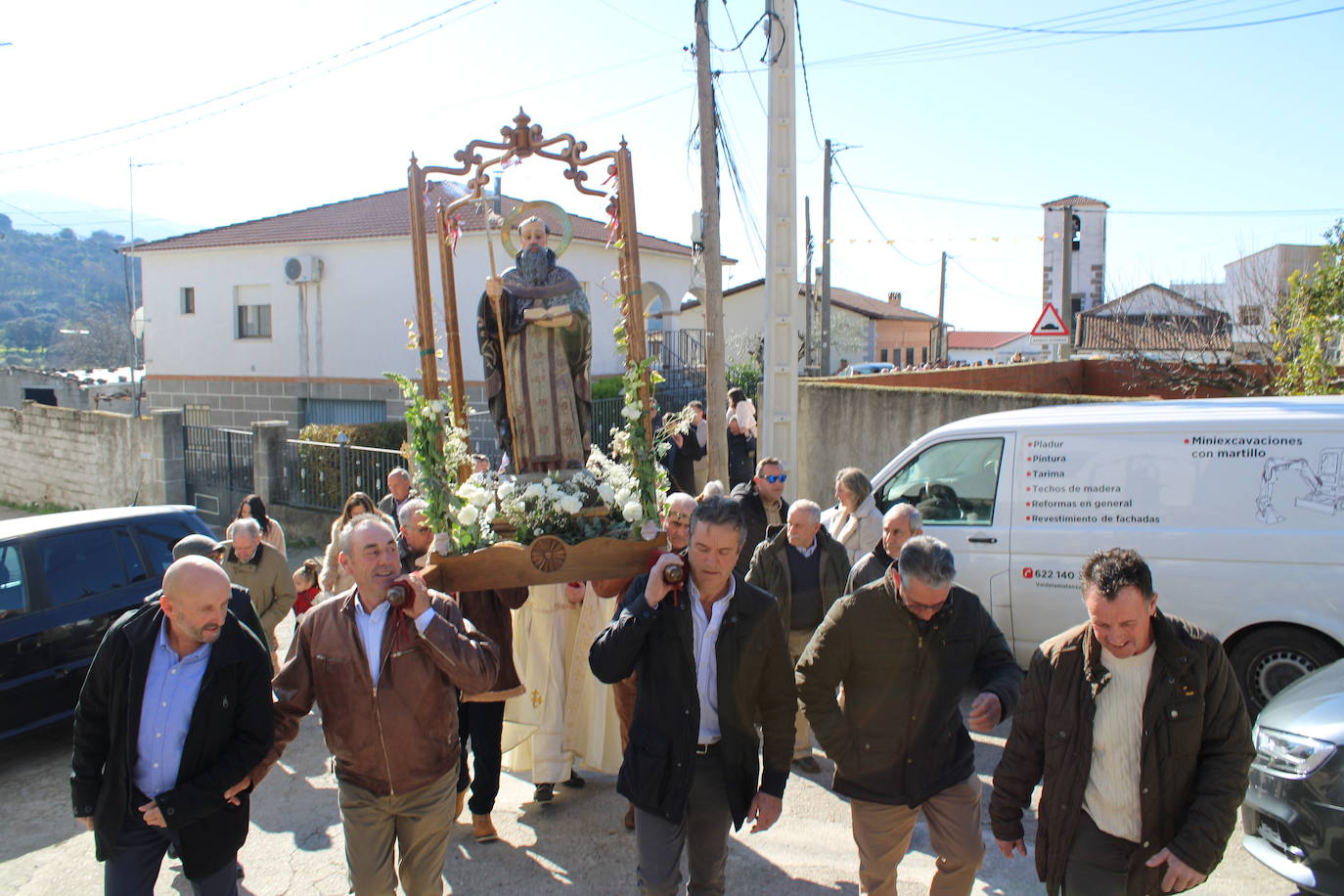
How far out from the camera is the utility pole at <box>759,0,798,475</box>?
965 centimetres

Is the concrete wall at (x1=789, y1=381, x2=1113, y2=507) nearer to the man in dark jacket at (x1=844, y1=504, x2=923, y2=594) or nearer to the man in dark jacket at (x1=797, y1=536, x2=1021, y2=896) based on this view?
the man in dark jacket at (x1=844, y1=504, x2=923, y2=594)

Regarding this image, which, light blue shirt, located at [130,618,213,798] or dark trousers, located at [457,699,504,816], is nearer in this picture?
light blue shirt, located at [130,618,213,798]

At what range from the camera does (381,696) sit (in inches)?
141

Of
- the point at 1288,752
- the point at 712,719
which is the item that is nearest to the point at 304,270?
the point at 712,719

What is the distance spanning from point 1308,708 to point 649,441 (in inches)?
129

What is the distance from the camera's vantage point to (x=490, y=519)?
470 cm

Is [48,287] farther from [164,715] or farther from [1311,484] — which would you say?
[1311,484]

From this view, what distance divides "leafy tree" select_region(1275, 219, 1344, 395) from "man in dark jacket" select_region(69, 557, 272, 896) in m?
11.9

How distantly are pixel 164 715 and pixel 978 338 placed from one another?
91708mm

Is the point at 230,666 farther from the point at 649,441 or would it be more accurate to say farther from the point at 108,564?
the point at 108,564

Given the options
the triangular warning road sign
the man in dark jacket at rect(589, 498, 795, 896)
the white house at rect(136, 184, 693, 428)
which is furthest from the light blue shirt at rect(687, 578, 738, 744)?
the white house at rect(136, 184, 693, 428)

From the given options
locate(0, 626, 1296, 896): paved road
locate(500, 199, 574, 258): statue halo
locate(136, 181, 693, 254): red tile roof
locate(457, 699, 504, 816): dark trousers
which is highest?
locate(136, 181, 693, 254): red tile roof

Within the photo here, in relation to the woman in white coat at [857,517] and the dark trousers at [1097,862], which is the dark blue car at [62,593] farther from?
the dark trousers at [1097,862]

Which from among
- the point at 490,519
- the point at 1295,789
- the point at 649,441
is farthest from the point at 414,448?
the point at 1295,789
